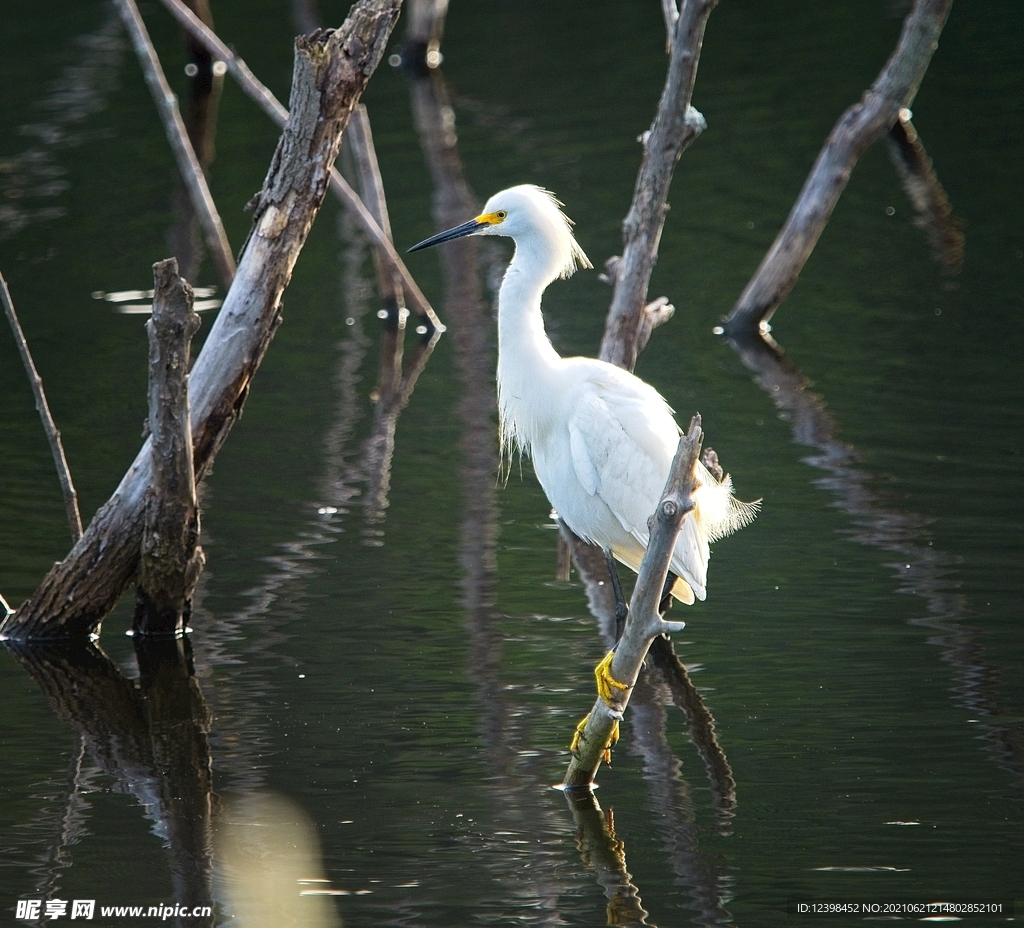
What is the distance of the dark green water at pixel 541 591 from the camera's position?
4.05m

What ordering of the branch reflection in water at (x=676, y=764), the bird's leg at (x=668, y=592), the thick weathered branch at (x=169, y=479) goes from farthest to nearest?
1. the bird's leg at (x=668, y=592)
2. the thick weathered branch at (x=169, y=479)
3. the branch reflection in water at (x=676, y=764)

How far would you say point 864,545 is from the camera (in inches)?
244

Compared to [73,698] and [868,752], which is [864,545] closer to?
[868,752]

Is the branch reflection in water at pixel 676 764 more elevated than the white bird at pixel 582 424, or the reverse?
the white bird at pixel 582 424

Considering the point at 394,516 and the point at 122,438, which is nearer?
the point at 394,516

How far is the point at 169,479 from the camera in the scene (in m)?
5.28

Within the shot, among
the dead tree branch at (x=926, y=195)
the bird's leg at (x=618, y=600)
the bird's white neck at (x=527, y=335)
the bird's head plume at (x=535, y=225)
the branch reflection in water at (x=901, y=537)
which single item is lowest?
the branch reflection in water at (x=901, y=537)

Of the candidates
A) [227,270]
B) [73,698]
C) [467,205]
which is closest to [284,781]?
[73,698]

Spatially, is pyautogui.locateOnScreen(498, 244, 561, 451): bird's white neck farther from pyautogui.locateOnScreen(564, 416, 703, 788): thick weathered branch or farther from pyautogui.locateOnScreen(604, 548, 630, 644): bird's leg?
pyautogui.locateOnScreen(564, 416, 703, 788): thick weathered branch

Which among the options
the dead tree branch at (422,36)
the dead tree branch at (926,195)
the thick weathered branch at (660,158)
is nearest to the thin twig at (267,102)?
the thick weathered branch at (660,158)

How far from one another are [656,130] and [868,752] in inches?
109

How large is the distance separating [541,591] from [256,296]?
66.7 inches

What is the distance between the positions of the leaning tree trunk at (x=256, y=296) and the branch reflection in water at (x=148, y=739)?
9.2 inches

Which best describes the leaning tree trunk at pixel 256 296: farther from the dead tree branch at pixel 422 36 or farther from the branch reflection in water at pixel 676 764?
the dead tree branch at pixel 422 36
